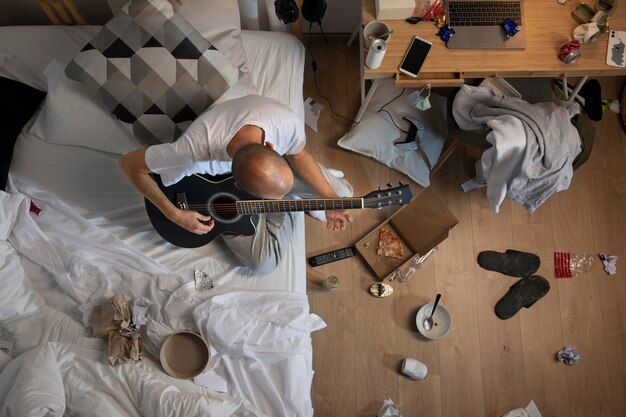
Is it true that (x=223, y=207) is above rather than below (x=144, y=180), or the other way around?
below

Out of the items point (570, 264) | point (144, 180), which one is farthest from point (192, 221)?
point (570, 264)

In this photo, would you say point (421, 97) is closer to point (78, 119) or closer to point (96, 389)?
point (78, 119)

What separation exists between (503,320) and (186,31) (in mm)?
2012

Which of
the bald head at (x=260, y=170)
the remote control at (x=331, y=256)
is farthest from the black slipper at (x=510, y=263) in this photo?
the bald head at (x=260, y=170)

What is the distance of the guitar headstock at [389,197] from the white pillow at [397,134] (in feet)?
2.40

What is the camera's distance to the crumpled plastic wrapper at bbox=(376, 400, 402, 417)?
Answer: 2.25 metres

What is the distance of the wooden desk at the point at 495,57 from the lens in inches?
76.1

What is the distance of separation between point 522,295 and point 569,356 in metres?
0.36

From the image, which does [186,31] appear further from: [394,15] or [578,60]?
[578,60]

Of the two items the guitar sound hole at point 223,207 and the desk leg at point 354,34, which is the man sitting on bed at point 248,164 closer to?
the guitar sound hole at point 223,207

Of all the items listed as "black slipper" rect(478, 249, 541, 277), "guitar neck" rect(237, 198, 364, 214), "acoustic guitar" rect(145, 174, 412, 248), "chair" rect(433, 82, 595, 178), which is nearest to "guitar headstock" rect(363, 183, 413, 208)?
"guitar neck" rect(237, 198, 364, 214)

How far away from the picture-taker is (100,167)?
6.82 ft

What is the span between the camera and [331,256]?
7.89ft

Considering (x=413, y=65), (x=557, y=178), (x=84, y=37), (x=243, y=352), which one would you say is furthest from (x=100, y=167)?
(x=557, y=178)
